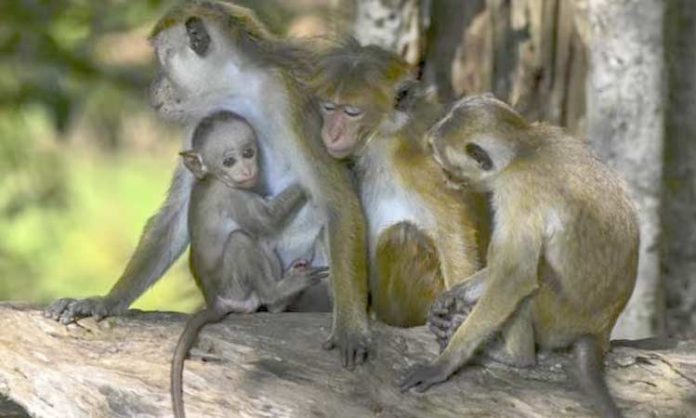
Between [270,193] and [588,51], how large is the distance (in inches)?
94.2

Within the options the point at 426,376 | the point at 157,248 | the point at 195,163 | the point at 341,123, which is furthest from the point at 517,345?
the point at 157,248

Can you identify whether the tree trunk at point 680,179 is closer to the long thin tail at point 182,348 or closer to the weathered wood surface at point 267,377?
the weathered wood surface at point 267,377

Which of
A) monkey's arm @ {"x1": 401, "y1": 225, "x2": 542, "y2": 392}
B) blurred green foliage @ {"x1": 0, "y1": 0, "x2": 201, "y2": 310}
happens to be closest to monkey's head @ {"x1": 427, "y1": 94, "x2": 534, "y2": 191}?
monkey's arm @ {"x1": 401, "y1": 225, "x2": 542, "y2": 392}

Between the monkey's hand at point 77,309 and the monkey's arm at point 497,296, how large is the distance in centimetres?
127

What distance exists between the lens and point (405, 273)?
21.5 ft

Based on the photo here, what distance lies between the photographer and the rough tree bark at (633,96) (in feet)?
25.1

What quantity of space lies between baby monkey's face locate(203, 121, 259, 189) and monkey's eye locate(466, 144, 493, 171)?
0.92 metres

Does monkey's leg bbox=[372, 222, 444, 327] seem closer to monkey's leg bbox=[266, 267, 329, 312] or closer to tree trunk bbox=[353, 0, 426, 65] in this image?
monkey's leg bbox=[266, 267, 329, 312]

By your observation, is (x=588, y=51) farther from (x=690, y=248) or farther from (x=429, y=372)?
(x=429, y=372)

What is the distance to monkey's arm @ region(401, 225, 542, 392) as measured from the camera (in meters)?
5.91

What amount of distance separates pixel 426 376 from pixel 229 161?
1195mm

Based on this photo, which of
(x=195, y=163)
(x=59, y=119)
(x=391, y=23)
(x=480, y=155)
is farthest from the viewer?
(x=59, y=119)

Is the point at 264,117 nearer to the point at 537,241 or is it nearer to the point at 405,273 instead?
the point at 405,273

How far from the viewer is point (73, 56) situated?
10258 mm
